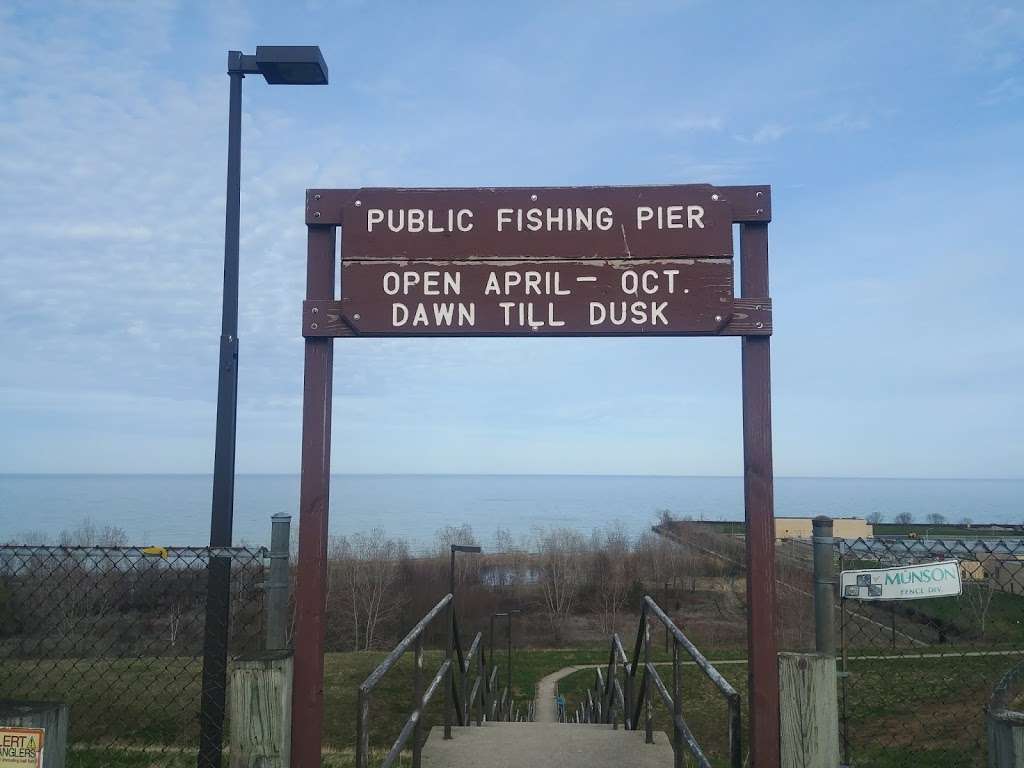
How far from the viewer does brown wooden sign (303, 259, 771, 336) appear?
402 centimetres

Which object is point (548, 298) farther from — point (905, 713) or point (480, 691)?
point (905, 713)

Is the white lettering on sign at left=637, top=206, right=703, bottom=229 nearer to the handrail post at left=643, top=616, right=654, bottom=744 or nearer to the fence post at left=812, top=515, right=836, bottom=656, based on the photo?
the fence post at left=812, top=515, right=836, bottom=656

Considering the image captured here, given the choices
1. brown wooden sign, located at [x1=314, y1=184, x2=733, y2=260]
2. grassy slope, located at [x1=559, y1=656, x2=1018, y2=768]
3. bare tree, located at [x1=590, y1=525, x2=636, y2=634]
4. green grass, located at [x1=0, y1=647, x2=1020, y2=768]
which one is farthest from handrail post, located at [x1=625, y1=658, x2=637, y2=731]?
bare tree, located at [x1=590, y1=525, x2=636, y2=634]

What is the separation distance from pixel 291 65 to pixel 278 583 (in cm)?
363

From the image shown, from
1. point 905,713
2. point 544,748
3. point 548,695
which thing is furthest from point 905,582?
point 548,695

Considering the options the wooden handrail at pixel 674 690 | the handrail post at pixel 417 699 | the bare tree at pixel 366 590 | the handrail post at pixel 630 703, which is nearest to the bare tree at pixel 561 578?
the bare tree at pixel 366 590

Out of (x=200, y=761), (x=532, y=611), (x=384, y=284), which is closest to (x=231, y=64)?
(x=384, y=284)

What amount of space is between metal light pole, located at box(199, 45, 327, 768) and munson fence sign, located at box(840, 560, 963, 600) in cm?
326

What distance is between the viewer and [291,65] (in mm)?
5457

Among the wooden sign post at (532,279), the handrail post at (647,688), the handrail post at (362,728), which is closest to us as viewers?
the handrail post at (362,728)

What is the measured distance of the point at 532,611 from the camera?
45.6 m

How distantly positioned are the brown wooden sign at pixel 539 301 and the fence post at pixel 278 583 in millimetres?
1058

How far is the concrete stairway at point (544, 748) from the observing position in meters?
5.08

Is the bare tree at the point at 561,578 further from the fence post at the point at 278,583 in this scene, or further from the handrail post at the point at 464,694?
the fence post at the point at 278,583
